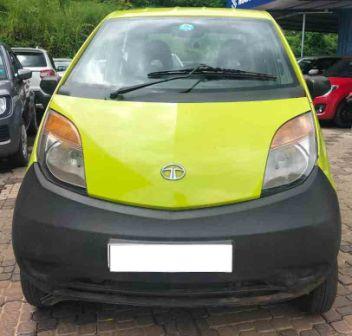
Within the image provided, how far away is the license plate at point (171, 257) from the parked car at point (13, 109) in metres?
3.78

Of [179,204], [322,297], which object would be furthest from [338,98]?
[179,204]

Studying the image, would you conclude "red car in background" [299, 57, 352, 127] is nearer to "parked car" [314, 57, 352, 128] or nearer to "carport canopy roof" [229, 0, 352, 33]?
"parked car" [314, 57, 352, 128]

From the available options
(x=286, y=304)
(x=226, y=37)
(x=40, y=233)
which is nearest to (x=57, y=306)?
(x=40, y=233)

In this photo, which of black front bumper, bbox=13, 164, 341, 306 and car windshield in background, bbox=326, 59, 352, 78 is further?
car windshield in background, bbox=326, 59, 352, 78

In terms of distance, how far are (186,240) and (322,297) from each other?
88cm

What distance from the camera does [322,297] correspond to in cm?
241

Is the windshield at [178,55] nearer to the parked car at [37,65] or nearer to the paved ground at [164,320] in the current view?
the paved ground at [164,320]

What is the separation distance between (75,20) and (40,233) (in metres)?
23.6

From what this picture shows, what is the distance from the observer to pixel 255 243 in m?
1.97

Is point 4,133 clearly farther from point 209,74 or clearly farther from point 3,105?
point 209,74

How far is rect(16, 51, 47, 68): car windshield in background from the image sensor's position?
964 cm

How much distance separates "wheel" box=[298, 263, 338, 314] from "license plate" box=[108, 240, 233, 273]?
64 centimetres

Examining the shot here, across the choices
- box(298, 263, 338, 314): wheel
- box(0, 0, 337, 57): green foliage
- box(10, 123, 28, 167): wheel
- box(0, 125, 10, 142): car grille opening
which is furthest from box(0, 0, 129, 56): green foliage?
box(298, 263, 338, 314): wheel

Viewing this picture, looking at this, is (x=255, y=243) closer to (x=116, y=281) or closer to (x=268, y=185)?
(x=268, y=185)
